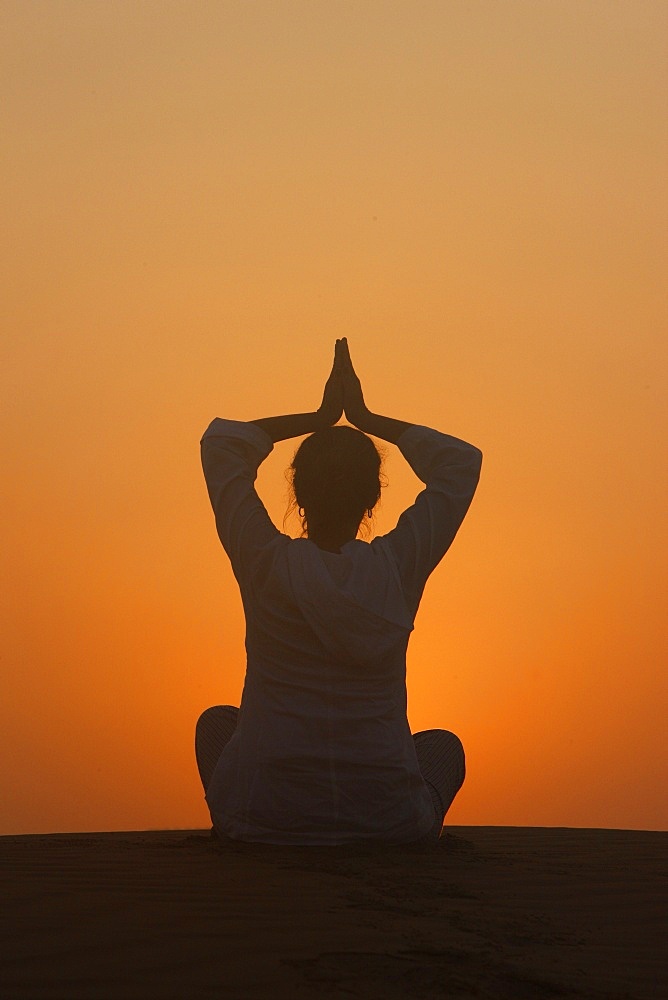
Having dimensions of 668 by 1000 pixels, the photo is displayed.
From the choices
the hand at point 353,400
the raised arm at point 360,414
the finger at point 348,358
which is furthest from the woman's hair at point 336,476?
the finger at point 348,358

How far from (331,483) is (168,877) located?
161 cm

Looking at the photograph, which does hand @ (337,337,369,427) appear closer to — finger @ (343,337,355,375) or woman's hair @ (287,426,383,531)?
finger @ (343,337,355,375)

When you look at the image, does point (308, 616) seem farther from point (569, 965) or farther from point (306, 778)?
point (569, 965)

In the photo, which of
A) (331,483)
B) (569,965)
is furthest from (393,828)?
(569,965)

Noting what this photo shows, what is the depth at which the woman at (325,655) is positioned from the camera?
4816mm

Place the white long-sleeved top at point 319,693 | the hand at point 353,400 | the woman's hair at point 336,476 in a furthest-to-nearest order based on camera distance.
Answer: the hand at point 353,400
the woman's hair at point 336,476
the white long-sleeved top at point 319,693

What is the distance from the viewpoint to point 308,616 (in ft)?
15.6

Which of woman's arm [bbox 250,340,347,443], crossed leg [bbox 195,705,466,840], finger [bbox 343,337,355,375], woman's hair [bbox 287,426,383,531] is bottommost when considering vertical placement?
crossed leg [bbox 195,705,466,840]

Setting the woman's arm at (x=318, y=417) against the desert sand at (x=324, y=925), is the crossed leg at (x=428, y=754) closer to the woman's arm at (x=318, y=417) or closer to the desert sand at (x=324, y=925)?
the desert sand at (x=324, y=925)

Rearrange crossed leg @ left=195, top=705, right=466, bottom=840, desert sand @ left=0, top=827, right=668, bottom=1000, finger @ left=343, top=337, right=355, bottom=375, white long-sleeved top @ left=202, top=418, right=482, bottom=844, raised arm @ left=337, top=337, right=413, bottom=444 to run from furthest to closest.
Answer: finger @ left=343, top=337, right=355, bottom=375
raised arm @ left=337, top=337, right=413, bottom=444
crossed leg @ left=195, top=705, right=466, bottom=840
white long-sleeved top @ left=202, top=418, right=482, bottom=844
desert sand @ left=0, top=827, right=668, bottom=1000

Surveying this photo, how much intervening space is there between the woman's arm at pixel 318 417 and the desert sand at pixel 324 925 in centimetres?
173

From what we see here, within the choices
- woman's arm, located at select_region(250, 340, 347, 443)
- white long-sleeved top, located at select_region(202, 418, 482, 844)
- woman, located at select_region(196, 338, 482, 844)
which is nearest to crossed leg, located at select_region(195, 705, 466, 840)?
woman, located at select_region(196, 338, 482, 844)

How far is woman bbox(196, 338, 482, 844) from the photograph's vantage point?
4.82 m

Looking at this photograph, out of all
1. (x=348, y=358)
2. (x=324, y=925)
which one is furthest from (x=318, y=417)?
(x=324, y=925)
